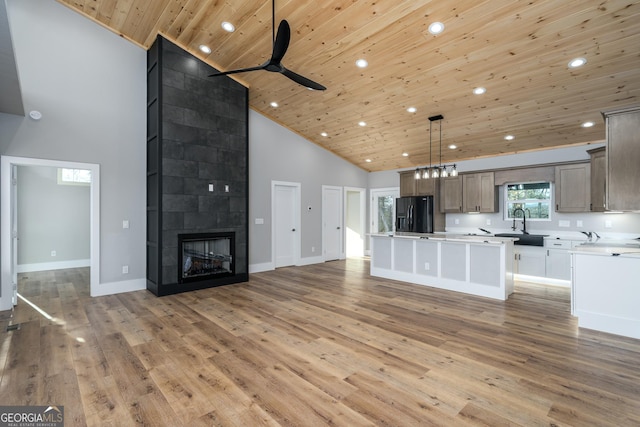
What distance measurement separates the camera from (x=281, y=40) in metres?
2.91

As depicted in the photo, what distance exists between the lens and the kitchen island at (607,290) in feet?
10.5

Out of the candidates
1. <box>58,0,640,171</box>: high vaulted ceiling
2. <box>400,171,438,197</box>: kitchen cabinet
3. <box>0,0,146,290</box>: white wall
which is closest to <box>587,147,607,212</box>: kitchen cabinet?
<box>58,0,640,171</box>: high vaulted ceiling

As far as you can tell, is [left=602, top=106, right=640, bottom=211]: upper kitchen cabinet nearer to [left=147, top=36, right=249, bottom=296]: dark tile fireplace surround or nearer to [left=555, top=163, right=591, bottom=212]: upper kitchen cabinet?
[left=555, top=163, right=591, bottom=212]: upper kitchen cabinet

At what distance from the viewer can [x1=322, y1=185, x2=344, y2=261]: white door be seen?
818 centimetres

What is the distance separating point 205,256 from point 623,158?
5964mm

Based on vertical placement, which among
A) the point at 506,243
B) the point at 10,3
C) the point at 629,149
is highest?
the point at 10,3

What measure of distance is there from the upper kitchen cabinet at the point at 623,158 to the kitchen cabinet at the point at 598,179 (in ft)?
6.94

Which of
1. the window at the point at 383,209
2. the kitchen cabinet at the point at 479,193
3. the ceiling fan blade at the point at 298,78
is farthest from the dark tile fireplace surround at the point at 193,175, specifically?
the kitchen cabinet at the point at 479,193

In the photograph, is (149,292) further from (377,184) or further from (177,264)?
(377,184)

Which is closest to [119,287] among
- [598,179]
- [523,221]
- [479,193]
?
[479,193]

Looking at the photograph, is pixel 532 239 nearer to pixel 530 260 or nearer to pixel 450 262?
pixel 530 260

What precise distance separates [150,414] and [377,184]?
801 centimetres

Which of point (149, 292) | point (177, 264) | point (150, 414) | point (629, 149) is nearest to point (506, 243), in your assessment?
point (629, 149)

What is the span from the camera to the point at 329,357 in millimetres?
2770
